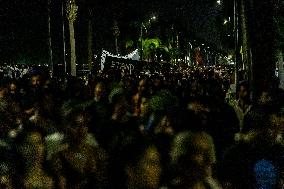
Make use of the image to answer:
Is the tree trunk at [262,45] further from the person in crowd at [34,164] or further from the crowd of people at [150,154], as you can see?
the person in crowd at [34,164]

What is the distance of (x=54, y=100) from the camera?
8781 millimetres

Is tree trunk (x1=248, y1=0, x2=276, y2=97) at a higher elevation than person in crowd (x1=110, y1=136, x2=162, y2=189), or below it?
higher

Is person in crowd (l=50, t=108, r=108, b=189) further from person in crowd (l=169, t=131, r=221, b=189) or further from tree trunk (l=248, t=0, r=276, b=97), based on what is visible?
tree trunk (l=248, t=0, r=276, b=97)

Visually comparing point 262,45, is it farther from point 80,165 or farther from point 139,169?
point 139,169

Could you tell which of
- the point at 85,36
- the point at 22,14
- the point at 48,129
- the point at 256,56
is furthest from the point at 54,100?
the point at 85,36

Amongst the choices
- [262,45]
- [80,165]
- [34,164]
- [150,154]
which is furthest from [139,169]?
[262,45]

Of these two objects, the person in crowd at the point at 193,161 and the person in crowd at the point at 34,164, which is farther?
the person in crowd at the point at 34,164

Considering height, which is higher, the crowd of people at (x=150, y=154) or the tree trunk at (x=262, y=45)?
Result: the tree trunk at (x=262, y=45)

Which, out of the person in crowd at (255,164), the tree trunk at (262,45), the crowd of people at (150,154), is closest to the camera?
the crowd of people at (150,154)

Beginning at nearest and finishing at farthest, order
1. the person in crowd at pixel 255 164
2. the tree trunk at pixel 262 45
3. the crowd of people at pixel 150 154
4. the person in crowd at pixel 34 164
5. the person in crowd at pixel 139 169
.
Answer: the person in crowd at pixel 139 169
the crowd of people at pixel 150 154
the person in crowd at pixel 255 164
the person in crowd at pixel 34 164
the tree trunk at pixel 262 45

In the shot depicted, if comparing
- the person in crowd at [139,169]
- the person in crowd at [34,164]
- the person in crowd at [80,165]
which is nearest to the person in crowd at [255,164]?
the person in crowd at [139,169]

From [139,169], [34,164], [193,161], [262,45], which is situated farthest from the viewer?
[262,45]

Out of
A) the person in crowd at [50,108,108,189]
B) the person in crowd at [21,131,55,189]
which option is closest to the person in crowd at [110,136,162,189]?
the person in crowd at [50,108,108,189]

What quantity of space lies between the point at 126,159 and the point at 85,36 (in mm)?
60265
